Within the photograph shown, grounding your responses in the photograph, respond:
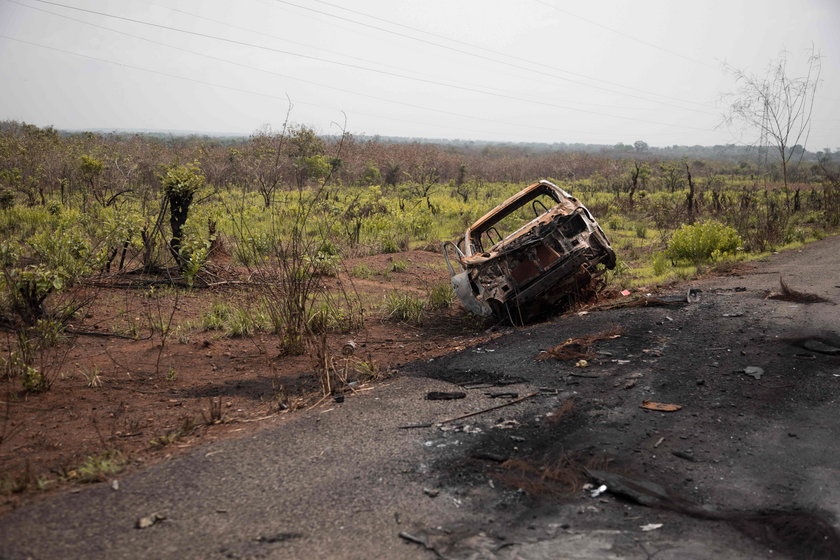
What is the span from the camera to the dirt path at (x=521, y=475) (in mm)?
3525

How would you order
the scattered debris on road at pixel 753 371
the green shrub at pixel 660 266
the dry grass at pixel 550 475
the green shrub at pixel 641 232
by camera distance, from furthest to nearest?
the green shrub at pixel 641 232
the green shrub at pixel 660 266
the scattered debris on road at pixel 753 371
the dry grass at pixel 550 475

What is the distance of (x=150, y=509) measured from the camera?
3.89 meters

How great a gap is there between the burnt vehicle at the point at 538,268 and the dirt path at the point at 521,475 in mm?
2042

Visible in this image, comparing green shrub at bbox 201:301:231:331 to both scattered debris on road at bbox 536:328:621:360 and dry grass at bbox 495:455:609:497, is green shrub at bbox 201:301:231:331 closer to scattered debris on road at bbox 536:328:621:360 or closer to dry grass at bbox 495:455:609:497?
scattered debris on road at bbox 536:328:621:360

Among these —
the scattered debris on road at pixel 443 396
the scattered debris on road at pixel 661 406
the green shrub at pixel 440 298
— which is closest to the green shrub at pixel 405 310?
the green shrub at pixel 440 298

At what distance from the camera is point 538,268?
27.7 feet

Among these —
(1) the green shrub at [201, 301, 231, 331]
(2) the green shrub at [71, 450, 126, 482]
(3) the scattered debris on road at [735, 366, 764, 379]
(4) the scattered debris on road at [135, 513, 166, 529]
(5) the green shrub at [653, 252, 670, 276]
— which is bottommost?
(4) the scattered debris on road at [135, 513, 166, 529]

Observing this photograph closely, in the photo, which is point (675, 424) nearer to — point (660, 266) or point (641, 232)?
point (660, 266)

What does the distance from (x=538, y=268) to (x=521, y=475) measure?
4560 mm

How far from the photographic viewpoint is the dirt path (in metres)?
3.53

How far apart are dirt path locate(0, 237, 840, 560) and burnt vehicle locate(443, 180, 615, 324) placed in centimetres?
204

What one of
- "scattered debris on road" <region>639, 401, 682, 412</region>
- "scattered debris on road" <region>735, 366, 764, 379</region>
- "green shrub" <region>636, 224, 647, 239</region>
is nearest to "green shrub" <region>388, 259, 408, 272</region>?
"green shrub" <region>636, 224, 647, 239</region>

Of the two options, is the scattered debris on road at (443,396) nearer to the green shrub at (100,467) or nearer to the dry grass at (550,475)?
the dry grass at (550,475)

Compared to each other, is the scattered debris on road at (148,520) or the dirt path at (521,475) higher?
the dirt path at (521,475)
